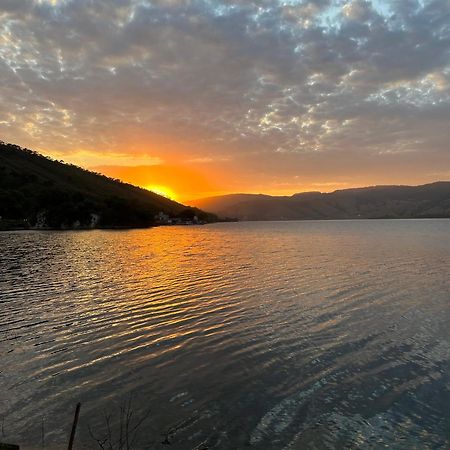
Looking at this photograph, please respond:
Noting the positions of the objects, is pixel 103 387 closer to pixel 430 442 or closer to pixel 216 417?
pixel 216 417

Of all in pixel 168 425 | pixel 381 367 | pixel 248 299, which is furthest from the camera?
pixel 248 299

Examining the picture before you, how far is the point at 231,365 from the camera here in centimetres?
1922

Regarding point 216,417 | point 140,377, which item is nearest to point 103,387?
point 140,377

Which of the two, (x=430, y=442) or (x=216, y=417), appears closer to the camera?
(x=430, y=442)

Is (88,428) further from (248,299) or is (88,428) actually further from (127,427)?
(248,299)

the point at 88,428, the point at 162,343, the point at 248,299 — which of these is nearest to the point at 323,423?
the point at 88,428

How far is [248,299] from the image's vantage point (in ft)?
116

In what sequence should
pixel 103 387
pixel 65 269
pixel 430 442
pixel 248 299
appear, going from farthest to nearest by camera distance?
pixel 65 269
pixel 248 299
pixel 103 387
pixel 430 442

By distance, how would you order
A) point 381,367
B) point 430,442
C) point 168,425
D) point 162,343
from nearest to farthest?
point 430,442, point 168,425, point 381,367, point 162,343

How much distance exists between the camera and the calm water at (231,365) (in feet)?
43.8

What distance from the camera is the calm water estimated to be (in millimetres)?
13336

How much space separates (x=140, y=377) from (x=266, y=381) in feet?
19.3

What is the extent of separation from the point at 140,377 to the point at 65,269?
43085 millimetres

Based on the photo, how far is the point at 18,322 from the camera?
2709 cm
